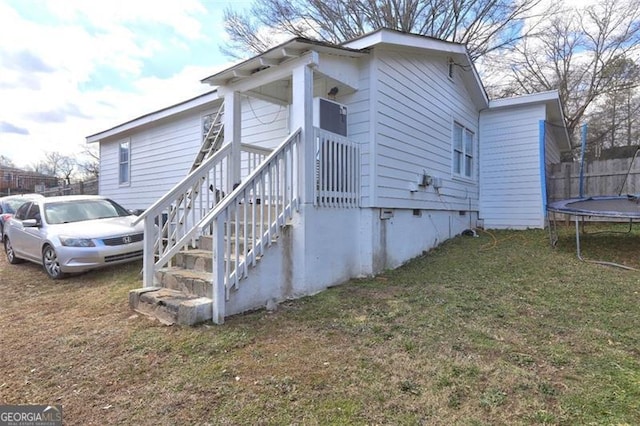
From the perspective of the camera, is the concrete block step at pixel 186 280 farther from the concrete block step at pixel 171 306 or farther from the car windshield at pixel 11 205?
the car windshield at pixel 11 205

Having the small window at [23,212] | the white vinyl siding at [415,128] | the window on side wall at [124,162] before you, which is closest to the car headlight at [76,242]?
the small window at [23,212]

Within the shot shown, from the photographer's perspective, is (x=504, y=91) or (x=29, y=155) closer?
(x=504, y=91)

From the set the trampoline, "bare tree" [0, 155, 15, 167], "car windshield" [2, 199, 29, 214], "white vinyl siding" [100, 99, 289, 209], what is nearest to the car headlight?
"white vinyl siding" [100, 99, 289, 209]

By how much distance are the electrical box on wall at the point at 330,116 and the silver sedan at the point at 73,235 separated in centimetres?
380

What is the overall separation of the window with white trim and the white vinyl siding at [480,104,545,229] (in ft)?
2.09

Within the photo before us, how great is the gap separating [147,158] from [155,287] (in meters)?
8.08

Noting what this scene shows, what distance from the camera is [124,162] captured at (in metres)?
12.5

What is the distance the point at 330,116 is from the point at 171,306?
3430 millimetres

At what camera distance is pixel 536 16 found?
14.7 metres

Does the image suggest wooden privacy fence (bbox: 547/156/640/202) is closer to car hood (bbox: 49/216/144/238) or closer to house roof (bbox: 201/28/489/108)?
house roof (bbox: 201/28/489/108)

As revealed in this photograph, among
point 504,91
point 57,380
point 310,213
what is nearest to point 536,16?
point 504,91

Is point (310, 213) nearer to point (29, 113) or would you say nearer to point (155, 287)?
point (155, 287)

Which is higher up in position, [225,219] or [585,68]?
[585,68]

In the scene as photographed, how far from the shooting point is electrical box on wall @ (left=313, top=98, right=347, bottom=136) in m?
5.40
